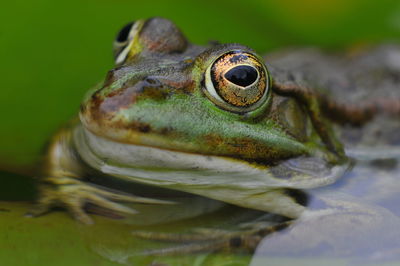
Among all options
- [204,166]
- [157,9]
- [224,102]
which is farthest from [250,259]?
[157,9]

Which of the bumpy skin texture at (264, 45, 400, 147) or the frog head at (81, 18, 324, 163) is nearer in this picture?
the frog head at (81, 18, 324, 163)

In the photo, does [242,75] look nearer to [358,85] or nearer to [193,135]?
[193,135]

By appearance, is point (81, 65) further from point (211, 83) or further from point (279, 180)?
point (279, 180)

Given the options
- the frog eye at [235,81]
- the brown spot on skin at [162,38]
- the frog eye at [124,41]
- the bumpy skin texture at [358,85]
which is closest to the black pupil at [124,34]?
the frog eye at [124,41]

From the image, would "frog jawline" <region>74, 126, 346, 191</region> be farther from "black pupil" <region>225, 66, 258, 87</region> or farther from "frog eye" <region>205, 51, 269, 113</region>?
"black pupil" <region>225, 66, 258, 87</region>

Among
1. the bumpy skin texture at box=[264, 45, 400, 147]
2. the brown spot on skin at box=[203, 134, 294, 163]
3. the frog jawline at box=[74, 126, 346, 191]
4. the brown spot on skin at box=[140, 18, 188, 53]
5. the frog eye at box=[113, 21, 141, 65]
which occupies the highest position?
the bumpy skin texture at box=[264, 45, 400, 147]

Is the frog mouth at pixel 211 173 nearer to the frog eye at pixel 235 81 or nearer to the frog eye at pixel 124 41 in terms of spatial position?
the frog eye at pixel 235 81

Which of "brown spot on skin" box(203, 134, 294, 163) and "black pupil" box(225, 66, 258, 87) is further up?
"black pupil" box(225, 66, 258, 87)

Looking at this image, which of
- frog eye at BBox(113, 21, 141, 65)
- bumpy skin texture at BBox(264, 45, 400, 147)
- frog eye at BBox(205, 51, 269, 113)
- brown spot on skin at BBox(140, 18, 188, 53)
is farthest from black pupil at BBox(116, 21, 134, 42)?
bumpy skin texture at BBox(264, 45, 400, 147)
